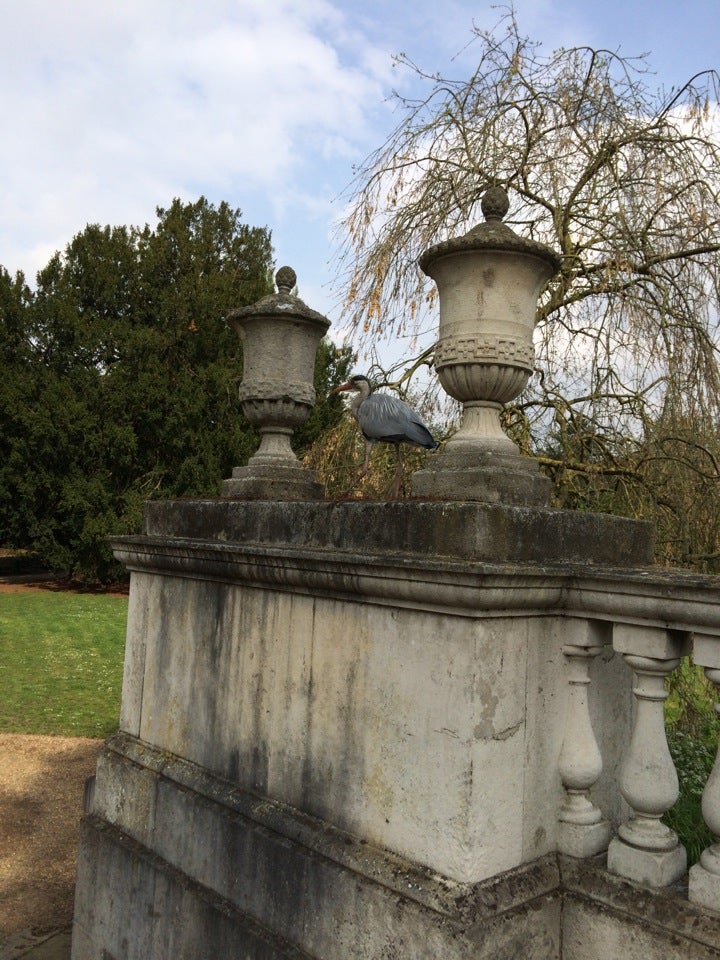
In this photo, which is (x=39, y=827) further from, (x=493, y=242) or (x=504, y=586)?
(x=493, y=242)

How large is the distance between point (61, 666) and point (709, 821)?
9.77 metres

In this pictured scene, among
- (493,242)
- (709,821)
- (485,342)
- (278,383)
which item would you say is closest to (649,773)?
(709,821)

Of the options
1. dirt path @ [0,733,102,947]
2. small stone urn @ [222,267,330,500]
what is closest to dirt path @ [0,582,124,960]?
dirt path @ [0,733,102,947]

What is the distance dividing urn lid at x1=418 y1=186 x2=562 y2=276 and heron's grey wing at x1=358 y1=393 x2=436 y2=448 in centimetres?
57

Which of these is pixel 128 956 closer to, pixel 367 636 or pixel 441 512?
pixel 367 636

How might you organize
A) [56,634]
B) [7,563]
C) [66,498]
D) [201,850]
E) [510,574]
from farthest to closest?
[7,563]
[66,498]
[56,634]
[201,850]
[510,574]

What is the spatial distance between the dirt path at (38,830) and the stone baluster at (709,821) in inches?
133

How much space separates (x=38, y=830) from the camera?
17.3 ft

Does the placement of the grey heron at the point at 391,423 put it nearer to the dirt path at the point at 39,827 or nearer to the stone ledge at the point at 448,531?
the stone ledge at the point at 448,531

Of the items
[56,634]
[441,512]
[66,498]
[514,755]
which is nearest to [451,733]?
Answer: [514,755]

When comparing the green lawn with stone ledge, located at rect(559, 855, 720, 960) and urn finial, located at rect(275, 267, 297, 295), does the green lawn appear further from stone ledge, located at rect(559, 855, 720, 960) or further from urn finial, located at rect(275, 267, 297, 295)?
stone ledge, located at rect(559, 855, 720, 960)

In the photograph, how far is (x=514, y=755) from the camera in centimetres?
233

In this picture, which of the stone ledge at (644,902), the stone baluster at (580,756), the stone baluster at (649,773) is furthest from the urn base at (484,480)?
the stone ledge at (644,902)

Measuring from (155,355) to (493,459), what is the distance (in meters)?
17.2
